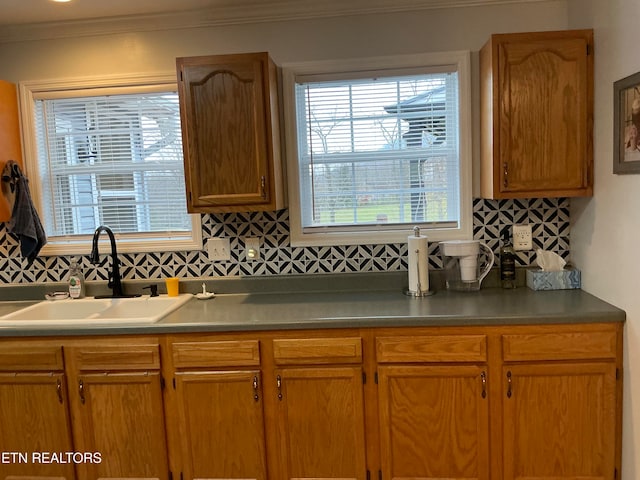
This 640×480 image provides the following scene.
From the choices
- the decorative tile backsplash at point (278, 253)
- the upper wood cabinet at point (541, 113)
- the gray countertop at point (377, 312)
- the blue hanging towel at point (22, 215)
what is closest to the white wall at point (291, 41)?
the upper wood cabinet at point (541, 113)

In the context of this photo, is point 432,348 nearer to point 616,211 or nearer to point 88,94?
point 616,211

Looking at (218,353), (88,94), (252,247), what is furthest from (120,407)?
(88,94)

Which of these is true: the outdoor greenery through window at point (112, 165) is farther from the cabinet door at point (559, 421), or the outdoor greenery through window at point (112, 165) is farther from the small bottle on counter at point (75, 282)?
the cabinet door at point (559, 421)

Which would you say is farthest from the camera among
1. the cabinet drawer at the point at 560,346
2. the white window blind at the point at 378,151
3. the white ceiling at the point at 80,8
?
→ the white window blind at the point at 378,151

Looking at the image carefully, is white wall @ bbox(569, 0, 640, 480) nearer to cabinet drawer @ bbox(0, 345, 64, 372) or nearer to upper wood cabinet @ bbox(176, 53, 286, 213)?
upper wood cabinet @ bbox(176, 53, 286, 213)

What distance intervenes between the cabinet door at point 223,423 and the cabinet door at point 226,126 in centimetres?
81

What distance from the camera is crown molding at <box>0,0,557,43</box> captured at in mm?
2414

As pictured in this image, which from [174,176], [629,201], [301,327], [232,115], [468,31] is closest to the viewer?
[629,201]

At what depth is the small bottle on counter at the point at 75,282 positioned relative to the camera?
2.61 meters

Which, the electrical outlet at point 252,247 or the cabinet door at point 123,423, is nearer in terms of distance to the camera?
the cabinet door at point 123,423

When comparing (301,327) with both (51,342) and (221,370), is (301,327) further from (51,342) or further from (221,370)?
(51,342)

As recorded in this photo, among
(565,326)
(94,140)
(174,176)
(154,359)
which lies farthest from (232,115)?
(565,326)

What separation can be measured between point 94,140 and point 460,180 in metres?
1.98

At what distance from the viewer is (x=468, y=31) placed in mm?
2422
